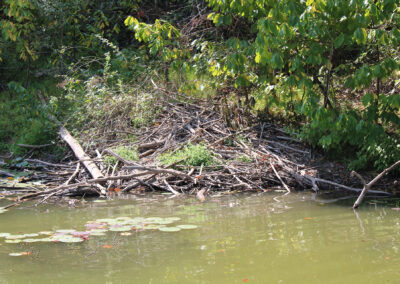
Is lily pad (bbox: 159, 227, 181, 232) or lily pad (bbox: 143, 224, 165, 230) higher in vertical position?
lily pad (bbox: 159, 227, 181, 232)

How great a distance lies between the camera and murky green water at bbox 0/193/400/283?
336 centimetres

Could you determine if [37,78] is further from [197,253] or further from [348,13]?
[197,253]

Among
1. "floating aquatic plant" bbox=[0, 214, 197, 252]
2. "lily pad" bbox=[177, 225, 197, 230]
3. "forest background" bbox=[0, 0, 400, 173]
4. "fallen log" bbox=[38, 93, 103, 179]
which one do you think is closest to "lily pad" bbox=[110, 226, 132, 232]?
"floating aquatic plant" bbox=[0, 214, 197, 252]

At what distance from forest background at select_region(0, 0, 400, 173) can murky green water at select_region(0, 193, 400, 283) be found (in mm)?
1586

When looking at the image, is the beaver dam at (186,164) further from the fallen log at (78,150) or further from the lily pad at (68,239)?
the lily pad at (68,239)

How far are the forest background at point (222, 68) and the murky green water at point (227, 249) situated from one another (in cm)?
159

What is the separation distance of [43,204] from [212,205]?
91.6 inches

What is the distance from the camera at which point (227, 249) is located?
3969mm

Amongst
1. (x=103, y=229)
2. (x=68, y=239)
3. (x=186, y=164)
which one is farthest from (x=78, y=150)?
(x=68, y=239)

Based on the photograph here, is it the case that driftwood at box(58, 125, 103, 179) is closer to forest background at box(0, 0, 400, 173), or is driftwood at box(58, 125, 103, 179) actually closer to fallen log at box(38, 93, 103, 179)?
fallen log at box(38, 93, 103, 179)

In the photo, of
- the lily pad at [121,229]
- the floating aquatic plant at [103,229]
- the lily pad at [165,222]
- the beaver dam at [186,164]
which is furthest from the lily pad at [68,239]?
the beaver dam at [186,164]

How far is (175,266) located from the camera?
141 inches

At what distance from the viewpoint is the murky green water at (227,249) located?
3.36 metres

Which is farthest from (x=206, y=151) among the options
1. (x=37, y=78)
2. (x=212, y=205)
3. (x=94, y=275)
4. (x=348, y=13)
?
(x=37, y=78)
